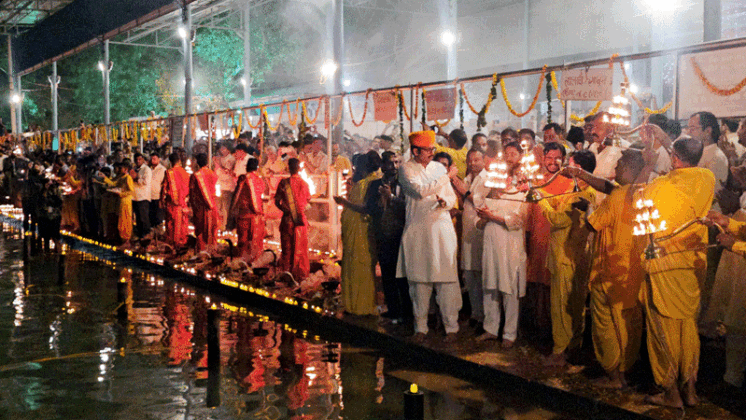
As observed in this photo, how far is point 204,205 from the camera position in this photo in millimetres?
14312

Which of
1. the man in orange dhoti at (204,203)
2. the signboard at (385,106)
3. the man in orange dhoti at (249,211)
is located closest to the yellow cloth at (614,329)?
the signboard at (385,106)

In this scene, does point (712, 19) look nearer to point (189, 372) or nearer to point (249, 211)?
point (189, 372)

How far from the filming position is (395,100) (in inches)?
414

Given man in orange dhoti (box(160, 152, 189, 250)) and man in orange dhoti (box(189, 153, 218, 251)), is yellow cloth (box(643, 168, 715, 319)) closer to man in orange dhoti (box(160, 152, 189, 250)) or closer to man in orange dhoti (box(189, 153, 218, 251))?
man in orange dhoti (box(189, 153, 218, 251))

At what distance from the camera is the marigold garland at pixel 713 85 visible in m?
6.60

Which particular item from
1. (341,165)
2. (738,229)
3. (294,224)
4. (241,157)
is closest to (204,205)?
(241,157)

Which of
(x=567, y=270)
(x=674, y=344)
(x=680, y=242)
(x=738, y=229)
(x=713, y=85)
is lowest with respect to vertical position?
(x=674, y=344)

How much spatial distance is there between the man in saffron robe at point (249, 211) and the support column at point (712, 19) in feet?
23.1

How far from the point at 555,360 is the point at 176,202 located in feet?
33.9

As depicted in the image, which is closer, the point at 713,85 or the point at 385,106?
the point at 713,85

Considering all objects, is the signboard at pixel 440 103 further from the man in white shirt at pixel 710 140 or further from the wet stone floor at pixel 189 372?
the man in white shirt at pixel 710 140

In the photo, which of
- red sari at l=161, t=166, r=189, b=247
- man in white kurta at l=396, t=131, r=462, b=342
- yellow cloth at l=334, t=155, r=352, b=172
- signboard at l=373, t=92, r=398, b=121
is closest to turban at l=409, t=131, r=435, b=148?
man in white kurta at l=396, t=131, r=462, b=342

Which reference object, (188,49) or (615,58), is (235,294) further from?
(188,49)

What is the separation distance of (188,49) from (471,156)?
45.6ft
